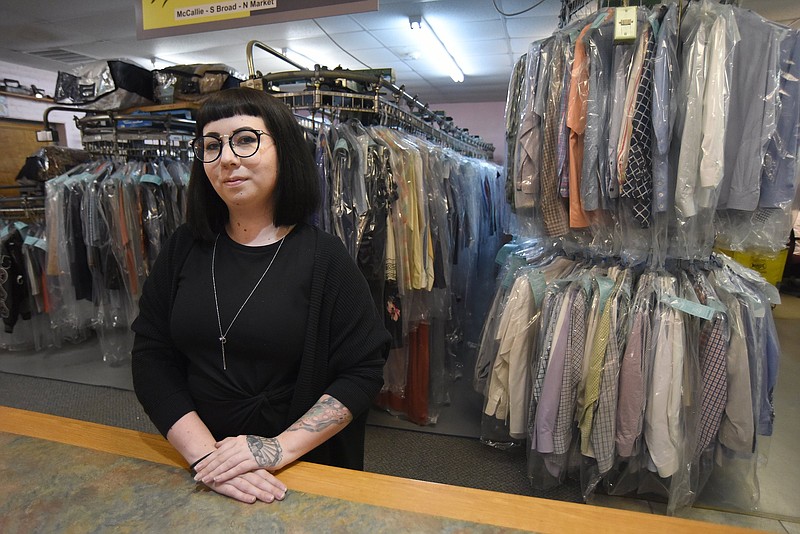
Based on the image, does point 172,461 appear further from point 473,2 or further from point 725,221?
point 473,2

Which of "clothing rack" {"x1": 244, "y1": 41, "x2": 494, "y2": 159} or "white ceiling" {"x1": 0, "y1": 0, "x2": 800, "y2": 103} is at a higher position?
"white ceiling" {"x1": 0, "y1": 0, "x2": 800, "y2": 103}

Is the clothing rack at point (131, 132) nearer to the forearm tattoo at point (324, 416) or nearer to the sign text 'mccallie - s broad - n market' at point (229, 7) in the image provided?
the sign text 'mccallie - s broad - n market' at point (229, 7)

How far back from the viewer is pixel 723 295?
1752 mm

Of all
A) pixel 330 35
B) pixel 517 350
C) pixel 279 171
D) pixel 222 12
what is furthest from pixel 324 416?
Answer: pixel 330 35

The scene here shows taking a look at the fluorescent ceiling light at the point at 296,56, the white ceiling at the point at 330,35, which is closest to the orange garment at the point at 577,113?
the white ceiling at the point at 330,35

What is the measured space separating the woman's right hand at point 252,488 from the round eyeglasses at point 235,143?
70 centimetres

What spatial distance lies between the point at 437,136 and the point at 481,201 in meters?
0.62

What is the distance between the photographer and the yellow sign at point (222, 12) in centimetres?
144

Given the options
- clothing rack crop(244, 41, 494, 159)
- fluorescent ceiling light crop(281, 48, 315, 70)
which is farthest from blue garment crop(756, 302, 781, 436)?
fluorescent ceiling light crop(281, 48, 315, 70)

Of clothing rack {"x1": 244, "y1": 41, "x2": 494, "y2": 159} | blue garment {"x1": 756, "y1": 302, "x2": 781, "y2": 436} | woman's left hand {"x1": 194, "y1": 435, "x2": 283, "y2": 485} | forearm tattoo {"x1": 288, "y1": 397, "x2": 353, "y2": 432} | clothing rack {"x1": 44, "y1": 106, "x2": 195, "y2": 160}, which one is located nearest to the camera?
woman's left hand {"x1": 194, "y1": 435, "x2": 283, "y2": 485}

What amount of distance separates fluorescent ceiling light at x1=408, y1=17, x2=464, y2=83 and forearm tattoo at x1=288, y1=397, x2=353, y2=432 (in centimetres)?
447

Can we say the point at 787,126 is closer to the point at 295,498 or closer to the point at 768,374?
the point at 768,374

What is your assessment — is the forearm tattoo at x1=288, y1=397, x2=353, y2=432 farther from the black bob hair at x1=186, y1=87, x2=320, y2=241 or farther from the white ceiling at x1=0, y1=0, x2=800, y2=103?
the white ceiling at x1=0, y1=0, x2=800, y2=103

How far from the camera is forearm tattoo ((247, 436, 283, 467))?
862 mm
